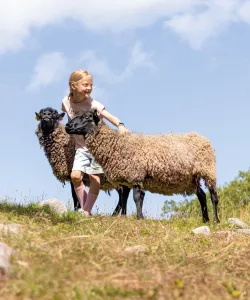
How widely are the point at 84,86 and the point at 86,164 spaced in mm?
1708

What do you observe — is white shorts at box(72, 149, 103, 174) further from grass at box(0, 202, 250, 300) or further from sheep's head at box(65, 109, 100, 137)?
grass at box(0, 202, 250, 300)

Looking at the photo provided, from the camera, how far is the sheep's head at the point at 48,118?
13.2 metres

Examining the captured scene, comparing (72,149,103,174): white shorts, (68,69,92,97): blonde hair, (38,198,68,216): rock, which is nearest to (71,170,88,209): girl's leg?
(72,149,103,174): white shorts

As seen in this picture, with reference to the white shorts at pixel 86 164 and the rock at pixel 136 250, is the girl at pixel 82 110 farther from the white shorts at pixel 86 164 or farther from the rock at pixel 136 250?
the rock at pixel 136 250

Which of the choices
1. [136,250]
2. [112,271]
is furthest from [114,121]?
[112,271]

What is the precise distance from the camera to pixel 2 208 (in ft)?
35.8

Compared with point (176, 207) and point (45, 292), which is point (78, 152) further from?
point (176, 207)

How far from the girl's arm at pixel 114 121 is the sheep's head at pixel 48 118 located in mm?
2857

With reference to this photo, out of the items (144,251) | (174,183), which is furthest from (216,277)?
(174,183)

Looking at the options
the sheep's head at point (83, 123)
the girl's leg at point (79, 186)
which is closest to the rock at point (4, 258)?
the sheep's head at point (83, 123)

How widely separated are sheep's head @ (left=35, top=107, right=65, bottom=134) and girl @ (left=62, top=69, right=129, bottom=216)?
2.09m

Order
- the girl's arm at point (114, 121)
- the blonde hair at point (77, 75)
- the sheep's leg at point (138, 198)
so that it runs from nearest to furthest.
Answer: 1. the girl's arm at point (114, 121)
2. the blonde hair at point (77, 75)
3. the sheep's leg at point (138, 198)

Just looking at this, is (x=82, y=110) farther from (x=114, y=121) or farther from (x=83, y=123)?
(x=114, y=121)

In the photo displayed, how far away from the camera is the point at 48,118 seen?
43.4 feet
